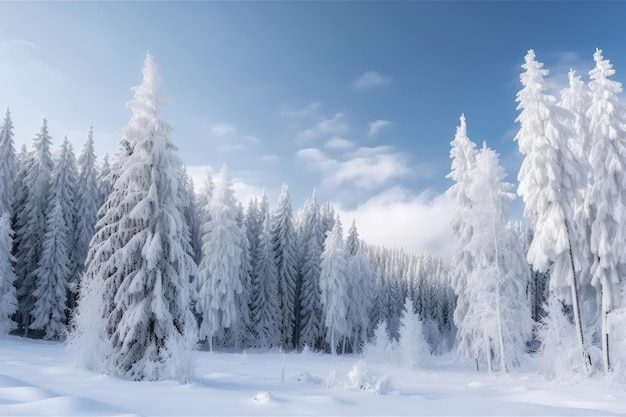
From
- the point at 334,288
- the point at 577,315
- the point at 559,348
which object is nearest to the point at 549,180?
the point at 577,315

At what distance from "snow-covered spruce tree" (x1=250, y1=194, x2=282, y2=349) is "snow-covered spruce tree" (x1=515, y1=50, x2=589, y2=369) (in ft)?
101

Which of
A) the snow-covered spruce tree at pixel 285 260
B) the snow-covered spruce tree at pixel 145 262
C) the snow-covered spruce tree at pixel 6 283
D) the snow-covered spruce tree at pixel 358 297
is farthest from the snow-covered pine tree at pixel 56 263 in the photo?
the snow-covered spruce tree at pixel 358 297

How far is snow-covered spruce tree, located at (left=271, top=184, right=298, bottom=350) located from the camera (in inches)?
2078

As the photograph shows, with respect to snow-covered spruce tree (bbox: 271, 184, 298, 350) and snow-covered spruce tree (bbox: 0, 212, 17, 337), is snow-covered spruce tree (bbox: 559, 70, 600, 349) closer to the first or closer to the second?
snow-covered spruce tree (bbox: 271, 184, 298, 350)

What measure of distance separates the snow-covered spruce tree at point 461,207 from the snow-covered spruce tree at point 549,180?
8248 millimetres

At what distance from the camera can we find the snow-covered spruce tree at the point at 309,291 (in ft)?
177

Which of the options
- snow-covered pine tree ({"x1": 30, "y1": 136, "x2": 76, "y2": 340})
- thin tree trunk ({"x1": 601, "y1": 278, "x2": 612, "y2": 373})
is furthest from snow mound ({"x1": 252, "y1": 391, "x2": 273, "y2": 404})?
snow-covered pine tree ({"x1": 30, "y1": 136, "x2": 76, "y2": 340})

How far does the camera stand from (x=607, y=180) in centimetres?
2427

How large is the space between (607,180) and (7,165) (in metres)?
45.1

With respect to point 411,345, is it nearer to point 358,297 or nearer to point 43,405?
point 358,297

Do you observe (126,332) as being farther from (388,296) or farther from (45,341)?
(388,296)

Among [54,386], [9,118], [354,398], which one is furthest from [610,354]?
[9,118]

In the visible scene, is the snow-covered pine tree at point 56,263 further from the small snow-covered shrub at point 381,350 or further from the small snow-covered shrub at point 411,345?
the small snow-covered shrub at point 411,345

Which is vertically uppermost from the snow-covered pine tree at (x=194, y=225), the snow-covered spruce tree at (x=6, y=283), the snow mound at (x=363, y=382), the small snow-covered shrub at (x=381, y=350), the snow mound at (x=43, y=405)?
the snow-covered pine tree at (x=194, y=225)
